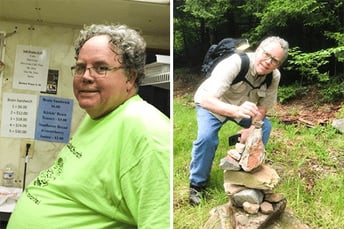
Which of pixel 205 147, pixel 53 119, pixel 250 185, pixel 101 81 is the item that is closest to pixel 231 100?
pixel 205 147

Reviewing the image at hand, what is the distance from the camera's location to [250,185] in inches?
58.6

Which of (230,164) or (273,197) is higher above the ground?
(230,164)

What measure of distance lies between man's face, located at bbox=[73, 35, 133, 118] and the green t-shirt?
6cm

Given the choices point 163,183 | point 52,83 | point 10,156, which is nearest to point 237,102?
point 163,183

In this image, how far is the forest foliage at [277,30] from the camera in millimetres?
1565

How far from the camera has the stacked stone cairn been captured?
147 centimetres

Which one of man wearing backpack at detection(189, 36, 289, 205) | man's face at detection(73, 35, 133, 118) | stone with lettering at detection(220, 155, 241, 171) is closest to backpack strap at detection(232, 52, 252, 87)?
man wearing backpack at detection(189, 36, 289, 205)

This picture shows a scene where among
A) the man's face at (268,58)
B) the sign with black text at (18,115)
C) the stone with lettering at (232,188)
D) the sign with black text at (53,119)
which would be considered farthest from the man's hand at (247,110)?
the sign with black text at (18,115)

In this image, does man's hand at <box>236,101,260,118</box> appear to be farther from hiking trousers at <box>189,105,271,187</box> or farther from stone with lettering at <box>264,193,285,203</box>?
stone with lettering at <box>264,193,285,203</box>

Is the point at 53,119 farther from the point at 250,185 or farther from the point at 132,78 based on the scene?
the point at 250,185

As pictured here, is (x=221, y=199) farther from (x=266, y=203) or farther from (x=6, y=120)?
(x=6, y=120)

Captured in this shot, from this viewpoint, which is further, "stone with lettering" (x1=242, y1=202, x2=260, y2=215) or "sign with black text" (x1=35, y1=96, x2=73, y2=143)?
"sign with black text" (x1=35, y1=96, x2=73, y2=143)

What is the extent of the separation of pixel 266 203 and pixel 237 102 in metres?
0.33

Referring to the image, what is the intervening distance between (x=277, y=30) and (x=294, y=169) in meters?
0.45
